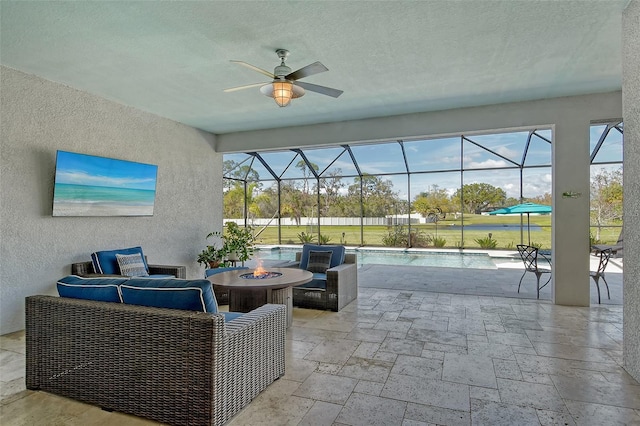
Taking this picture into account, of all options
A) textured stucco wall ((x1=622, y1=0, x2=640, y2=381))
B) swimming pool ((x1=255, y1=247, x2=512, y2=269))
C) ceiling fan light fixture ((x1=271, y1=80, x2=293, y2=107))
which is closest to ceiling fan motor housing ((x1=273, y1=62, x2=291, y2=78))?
ceiling fan light fixture ((x1=271, y1=80, x2=293, y2=107))

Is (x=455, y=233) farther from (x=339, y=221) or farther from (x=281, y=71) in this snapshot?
(x=281, y=71)

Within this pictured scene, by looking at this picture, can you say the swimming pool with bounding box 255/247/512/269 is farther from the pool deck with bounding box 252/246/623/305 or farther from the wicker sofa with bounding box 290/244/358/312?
the wicker sofa with bounding box 290/244/358/312

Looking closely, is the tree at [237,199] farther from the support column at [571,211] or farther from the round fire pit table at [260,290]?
the support column at [571,211]

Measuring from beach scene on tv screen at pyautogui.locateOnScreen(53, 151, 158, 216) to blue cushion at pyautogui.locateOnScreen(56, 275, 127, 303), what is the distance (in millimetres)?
2242

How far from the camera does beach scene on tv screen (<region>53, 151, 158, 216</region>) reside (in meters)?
4.34

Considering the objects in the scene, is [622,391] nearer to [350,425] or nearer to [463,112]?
[350,425]

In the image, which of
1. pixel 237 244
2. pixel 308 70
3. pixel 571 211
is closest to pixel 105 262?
pixel 237 244

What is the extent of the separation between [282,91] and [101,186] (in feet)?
9.87

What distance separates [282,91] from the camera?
3.35 meters

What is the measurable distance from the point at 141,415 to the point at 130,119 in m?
4.39

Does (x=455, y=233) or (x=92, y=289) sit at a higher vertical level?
(x=455, y=233)

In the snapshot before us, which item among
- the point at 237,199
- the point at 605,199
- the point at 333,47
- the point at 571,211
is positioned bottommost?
the point at 571,211

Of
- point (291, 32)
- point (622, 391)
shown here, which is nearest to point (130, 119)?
point (291, 32)

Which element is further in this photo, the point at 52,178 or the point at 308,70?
the point at 52,178
